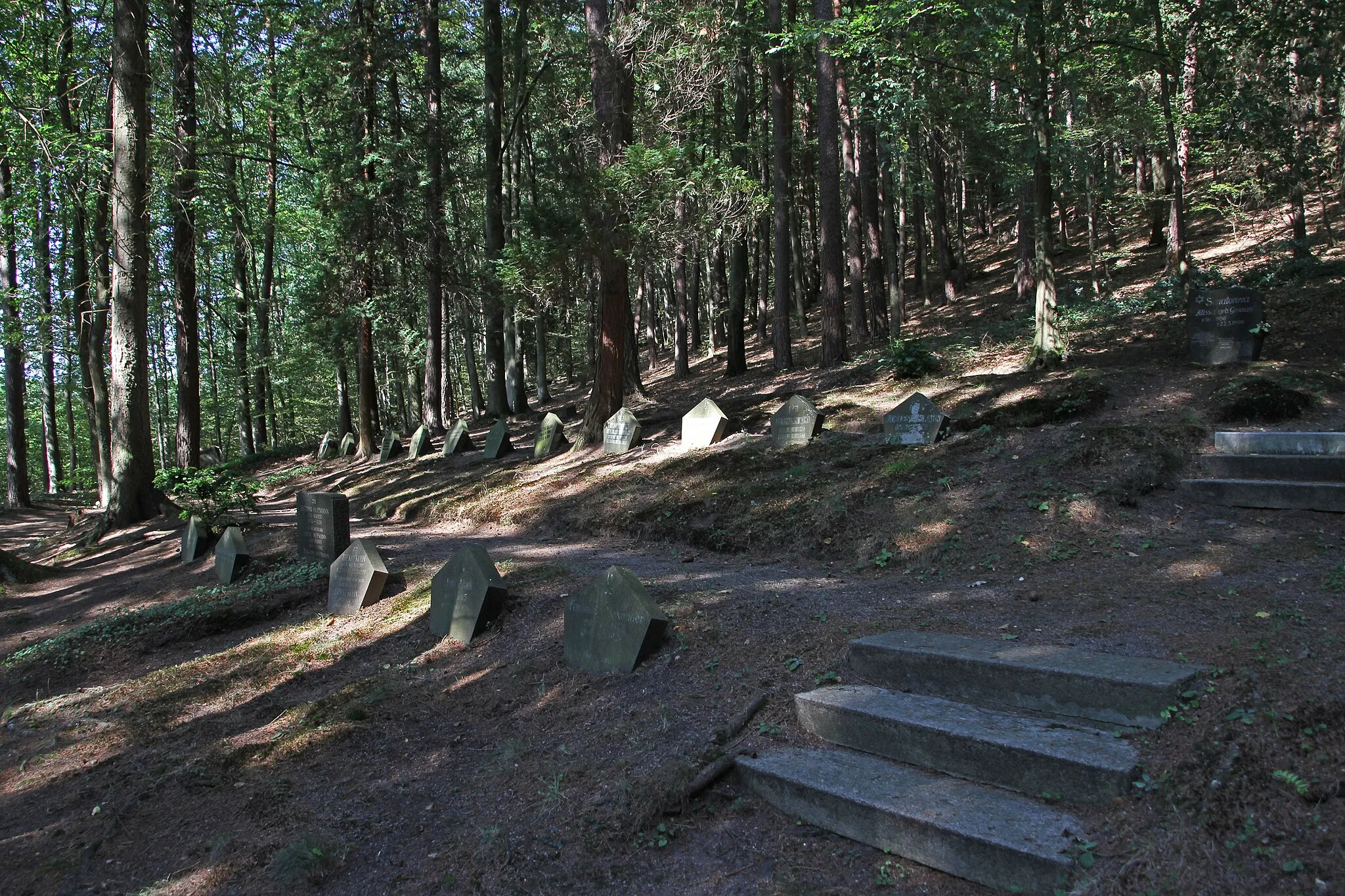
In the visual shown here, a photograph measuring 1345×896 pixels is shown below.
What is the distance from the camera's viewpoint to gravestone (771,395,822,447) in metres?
10.8

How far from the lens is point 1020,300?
20547 mm

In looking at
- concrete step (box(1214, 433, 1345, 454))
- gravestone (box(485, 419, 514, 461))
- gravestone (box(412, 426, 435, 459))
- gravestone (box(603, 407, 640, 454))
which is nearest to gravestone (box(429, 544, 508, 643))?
gravestone (box(603, 407, 640, 454))

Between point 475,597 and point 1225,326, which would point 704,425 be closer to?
point 475,597

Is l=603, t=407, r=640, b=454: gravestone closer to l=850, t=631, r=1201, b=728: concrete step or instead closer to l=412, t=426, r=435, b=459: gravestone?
l=412, t=426, r=435, b=459: gravestone

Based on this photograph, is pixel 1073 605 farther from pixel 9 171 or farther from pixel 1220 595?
pixel 9 171

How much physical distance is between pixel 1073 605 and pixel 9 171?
922 inches

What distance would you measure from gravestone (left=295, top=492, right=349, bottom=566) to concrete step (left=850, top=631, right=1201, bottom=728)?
21.7 ft

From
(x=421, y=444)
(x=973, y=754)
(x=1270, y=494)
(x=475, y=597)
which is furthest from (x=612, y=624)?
(x=421, y=444)

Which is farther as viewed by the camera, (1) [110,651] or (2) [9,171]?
(2) [9,171]

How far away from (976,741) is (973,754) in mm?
60

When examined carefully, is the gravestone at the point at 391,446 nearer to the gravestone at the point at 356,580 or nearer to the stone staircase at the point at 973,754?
the gravestone at the point at 356,580

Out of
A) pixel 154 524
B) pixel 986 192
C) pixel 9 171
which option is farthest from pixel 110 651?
pixel 986 192

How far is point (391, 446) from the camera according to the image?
742 inches

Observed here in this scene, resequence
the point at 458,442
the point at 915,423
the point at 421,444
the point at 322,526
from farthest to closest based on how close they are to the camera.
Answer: the point at 421,444
the point at 458,442
the point at 915,423
the point at 322,526
